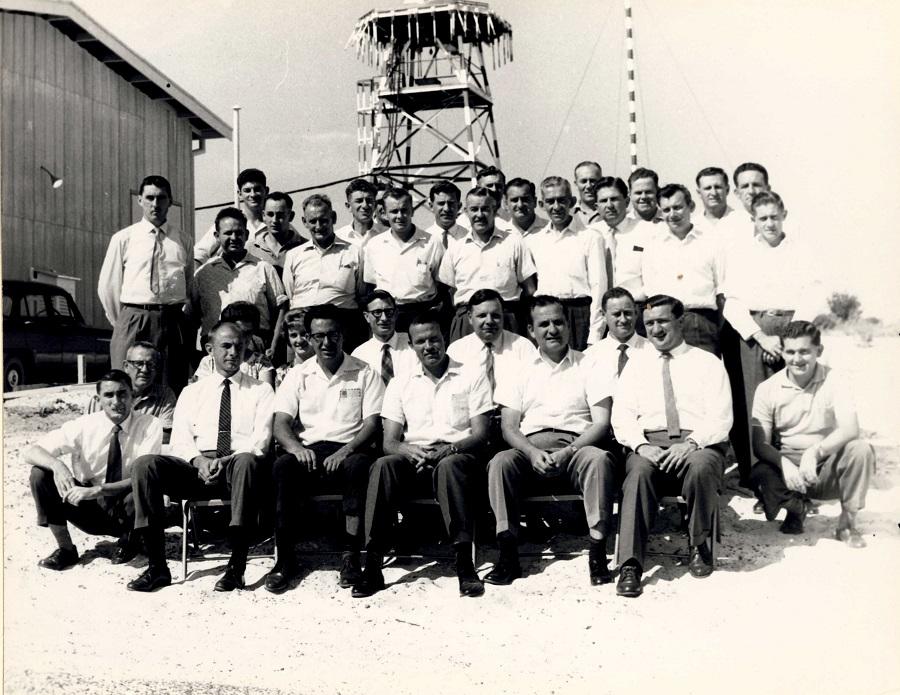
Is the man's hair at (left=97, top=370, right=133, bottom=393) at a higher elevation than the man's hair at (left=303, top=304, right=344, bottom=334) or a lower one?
lower

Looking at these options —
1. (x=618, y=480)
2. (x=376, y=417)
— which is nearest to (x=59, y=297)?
(x=376, y=417)

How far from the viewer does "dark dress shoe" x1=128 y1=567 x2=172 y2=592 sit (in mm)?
4805

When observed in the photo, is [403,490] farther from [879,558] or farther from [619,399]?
[879,558]

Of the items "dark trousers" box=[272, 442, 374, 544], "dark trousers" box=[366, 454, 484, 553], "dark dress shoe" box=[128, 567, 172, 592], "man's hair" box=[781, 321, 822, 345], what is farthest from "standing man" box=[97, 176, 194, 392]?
"man's hair" box=[781, 321, 822, 345]

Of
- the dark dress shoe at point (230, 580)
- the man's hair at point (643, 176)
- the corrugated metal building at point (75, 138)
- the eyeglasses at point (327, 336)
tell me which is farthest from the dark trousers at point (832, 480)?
the corrugated metal building at point (75, 138)

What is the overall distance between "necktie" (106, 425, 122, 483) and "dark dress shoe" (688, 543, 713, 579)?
3.23 m

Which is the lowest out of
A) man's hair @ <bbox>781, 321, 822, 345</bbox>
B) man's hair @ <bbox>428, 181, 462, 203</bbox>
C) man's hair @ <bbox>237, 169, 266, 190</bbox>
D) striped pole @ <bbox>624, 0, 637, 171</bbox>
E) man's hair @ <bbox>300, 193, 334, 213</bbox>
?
man's hair @ <bbox>781, 321, 822, 345</bbox>

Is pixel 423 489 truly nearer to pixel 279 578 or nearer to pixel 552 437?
pixel 552 437

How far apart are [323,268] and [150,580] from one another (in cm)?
225

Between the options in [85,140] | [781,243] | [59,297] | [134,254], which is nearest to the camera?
[781,243]

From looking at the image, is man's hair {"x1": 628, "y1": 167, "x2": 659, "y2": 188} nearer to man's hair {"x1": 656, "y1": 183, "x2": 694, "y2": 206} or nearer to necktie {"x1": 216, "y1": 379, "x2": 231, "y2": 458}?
man's hair {"x1": 656, "y1": 183, "x2": 694, "y2": 206}

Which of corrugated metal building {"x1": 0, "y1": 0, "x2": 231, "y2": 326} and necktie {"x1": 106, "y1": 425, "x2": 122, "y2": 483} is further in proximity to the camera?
corrugated metal building {"x1": 0, "y1": 0, "x2": 231, "y2": 326}

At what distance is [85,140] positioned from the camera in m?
10.5

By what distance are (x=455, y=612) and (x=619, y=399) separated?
143 centimetres
